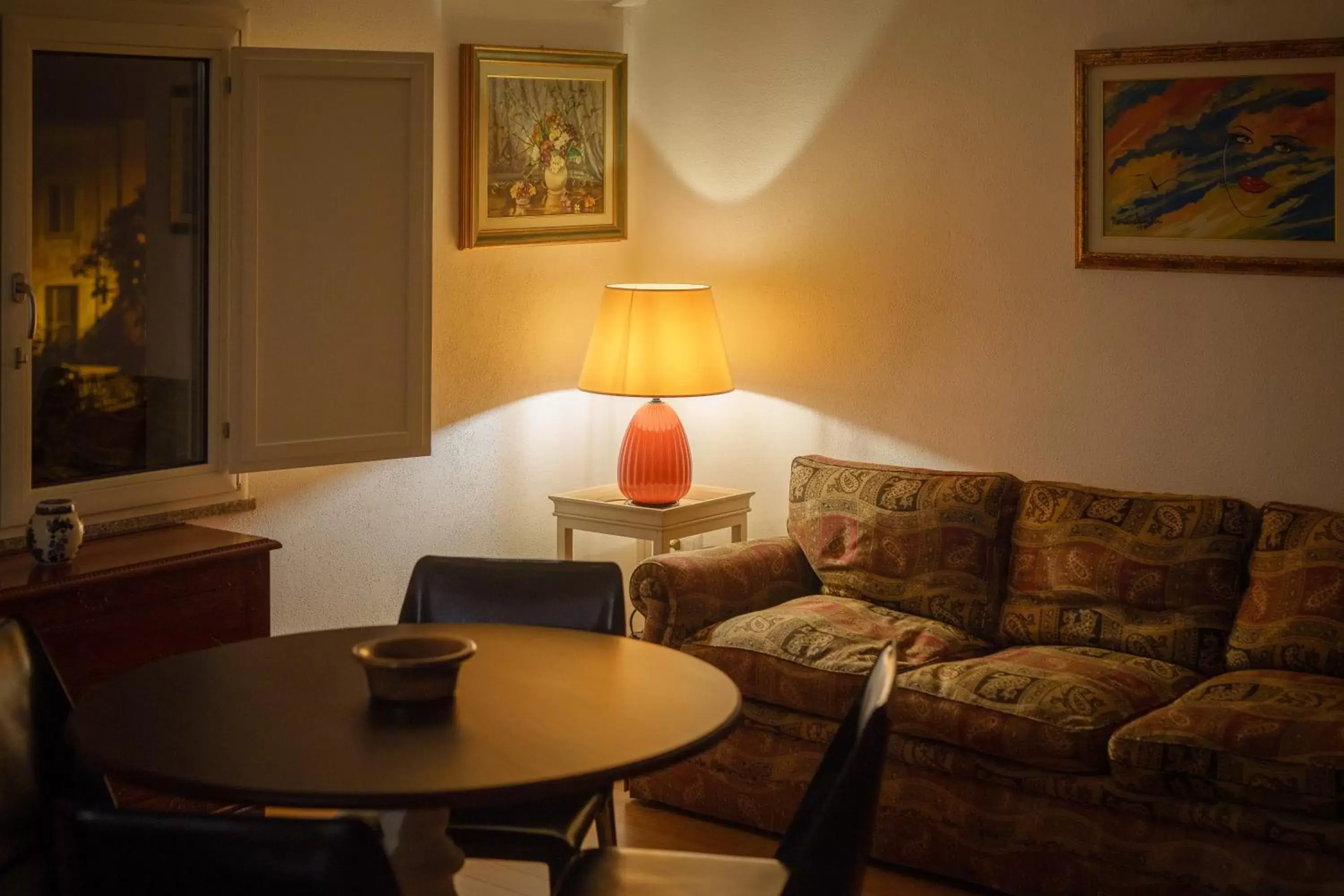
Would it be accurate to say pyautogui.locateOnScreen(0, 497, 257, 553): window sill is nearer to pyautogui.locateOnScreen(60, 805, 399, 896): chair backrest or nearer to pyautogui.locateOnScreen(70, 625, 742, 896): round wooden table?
pyautogui.locateOnScreen(70, 625, 742, 896): round wooden table

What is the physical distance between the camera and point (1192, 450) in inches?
168

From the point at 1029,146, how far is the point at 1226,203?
61 cm

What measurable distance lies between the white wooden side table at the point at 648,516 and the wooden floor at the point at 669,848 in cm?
85

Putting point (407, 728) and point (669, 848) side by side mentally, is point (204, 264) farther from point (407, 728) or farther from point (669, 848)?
point (407, 728)

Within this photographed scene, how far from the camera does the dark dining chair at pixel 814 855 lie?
218 centimetres

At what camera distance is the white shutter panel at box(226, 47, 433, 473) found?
4043 millimetres

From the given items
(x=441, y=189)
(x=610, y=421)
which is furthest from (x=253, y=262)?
(x=610, y=421)

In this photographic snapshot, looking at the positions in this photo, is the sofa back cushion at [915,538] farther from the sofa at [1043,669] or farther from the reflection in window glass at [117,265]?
the reflection in window glass at [117,265]

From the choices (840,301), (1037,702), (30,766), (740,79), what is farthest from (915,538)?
(30,766)

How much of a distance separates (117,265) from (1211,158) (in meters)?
2.88

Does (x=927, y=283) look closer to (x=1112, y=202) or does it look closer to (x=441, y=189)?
(x=1112, y=202)

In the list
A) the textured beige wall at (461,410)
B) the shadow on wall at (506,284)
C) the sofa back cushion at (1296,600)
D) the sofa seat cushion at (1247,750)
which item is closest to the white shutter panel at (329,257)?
the textured beige wall at (461,410)

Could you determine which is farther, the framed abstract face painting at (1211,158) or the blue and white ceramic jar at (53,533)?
the framed abstract face painting at (1211,158)

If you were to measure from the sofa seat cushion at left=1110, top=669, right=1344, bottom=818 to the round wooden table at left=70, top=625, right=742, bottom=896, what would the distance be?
1.21m
